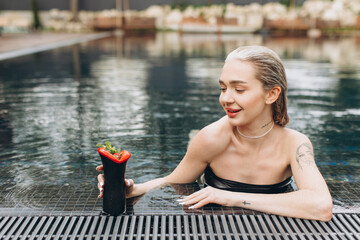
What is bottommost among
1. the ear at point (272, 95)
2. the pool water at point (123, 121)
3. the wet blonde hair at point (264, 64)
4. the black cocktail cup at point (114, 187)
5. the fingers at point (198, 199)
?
the pool water at point (123, 121)

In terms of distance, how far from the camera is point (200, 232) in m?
2.29

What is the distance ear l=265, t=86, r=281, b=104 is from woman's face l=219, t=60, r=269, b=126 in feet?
0.09

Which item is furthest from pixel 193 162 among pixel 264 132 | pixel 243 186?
pixel 264 132

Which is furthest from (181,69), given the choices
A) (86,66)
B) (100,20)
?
(100,20)

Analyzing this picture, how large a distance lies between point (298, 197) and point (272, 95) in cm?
59

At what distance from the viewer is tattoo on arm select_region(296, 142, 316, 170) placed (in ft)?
8.08

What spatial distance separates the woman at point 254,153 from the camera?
2338 mm

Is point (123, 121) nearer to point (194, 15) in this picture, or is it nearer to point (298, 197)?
point (298, 197)

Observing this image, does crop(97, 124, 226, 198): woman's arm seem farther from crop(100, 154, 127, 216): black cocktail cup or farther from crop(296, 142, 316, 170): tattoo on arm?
crop(296, 142, 316, 170): tattoo on arm

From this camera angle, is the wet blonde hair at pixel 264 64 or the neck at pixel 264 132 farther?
the neck at pixel 264 132

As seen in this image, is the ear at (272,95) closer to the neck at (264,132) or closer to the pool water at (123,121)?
the neck at (264,132)

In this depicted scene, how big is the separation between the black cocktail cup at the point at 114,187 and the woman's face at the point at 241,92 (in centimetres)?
68

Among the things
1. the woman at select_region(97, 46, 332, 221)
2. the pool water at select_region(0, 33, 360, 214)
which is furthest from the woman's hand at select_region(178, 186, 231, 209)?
the pool water at select_region(0, 33, 360, 214)

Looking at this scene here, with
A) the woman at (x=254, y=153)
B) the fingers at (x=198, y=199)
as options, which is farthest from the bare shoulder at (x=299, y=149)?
the fingers at (x=198, y=199)
